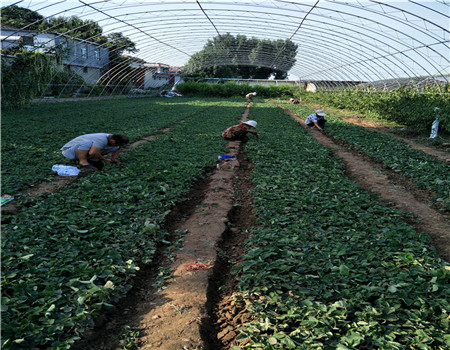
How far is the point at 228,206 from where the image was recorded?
6.33 meters

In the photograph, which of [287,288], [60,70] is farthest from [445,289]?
[60,70]

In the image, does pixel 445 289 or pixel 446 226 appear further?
pixel 446 226

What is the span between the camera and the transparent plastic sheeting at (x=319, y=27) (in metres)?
17.1

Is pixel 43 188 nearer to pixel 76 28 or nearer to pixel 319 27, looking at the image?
pixel 76 28

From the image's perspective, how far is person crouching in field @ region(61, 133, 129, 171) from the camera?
26.5ft

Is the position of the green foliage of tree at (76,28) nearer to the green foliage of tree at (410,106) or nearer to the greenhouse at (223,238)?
the greenhouse at (223,238)

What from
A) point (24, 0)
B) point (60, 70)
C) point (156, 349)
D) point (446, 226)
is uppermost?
point (24, 0)

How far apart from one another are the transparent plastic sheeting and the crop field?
11.7 meters

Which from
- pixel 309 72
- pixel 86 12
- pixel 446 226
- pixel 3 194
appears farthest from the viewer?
pixel 309 72

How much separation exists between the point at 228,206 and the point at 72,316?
11.5 ft

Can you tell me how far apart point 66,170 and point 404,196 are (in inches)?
262

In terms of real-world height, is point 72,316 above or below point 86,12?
below

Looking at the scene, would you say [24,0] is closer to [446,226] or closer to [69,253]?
[69,253]

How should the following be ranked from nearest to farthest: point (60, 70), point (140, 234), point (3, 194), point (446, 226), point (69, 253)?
A: 1. point (69, 253)
2. point (140, 234)
3. point (446, 226)
4. point (3, 194)
5. point (60, 70)
